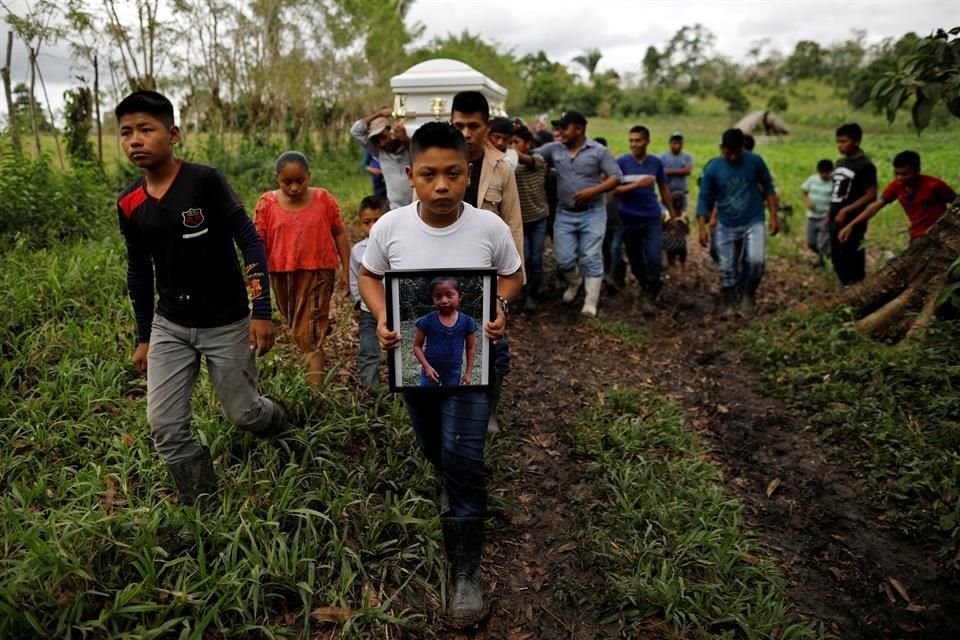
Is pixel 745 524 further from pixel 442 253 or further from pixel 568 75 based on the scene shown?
pixel 568 75

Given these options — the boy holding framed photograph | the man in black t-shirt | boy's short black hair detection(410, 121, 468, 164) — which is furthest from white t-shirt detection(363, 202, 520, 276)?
the man in black t-shirt

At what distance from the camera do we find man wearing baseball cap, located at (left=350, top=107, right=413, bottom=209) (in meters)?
5.04

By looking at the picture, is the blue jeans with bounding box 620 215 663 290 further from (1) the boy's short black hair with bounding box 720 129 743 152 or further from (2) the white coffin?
(2) the white coffin

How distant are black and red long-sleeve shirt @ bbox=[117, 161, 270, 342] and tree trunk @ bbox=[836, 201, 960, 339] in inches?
193

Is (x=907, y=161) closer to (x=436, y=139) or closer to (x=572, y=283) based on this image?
(x=572, y=283)

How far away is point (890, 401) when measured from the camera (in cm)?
433

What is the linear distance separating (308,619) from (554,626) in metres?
1.00

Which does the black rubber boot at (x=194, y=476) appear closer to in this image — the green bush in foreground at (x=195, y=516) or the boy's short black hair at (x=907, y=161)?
the green bush in foreground at (x=195, y=516)

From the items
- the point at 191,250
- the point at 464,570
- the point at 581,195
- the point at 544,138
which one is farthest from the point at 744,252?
the point at 191,250

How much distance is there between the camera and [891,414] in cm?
421

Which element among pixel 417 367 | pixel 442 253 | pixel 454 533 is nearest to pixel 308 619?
pixel 454 533

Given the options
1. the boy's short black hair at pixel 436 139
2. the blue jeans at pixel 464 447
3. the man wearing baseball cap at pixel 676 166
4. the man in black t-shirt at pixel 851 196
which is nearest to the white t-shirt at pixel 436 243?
the boy's short black hair at pixel 436 139

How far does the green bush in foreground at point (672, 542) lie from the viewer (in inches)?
107

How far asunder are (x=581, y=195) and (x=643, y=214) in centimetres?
99
